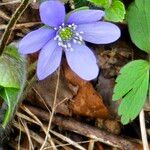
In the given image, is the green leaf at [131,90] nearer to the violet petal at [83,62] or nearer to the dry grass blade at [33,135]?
the violet petal at [83,62]

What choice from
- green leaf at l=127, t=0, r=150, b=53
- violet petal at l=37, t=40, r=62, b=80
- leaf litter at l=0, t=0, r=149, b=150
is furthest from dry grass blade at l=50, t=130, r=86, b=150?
green leaf at l=127, t=0, r=150, b=53

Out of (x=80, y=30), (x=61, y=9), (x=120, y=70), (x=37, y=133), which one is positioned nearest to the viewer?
(x=61, y=9)

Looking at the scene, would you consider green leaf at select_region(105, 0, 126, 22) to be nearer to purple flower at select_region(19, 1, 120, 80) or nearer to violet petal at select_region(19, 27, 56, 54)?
purple flower at select_region(19, 1, 120, 80)

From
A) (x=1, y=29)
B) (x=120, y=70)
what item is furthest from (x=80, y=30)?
(x=1, y=29)

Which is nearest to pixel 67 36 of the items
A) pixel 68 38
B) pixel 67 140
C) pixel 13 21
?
pixel 68 38

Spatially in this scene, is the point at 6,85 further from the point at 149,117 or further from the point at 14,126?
the point at 149,117
